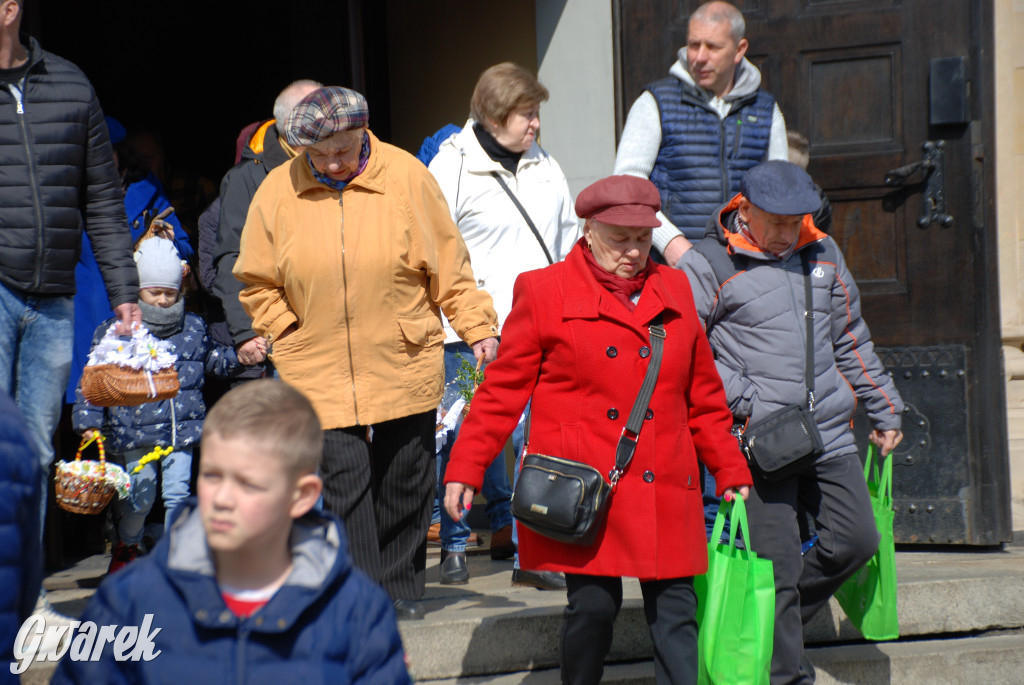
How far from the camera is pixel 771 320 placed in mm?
4098

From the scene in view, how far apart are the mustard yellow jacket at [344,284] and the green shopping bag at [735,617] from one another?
120cm

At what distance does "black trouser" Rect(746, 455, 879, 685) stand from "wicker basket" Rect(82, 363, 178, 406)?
2213 mm

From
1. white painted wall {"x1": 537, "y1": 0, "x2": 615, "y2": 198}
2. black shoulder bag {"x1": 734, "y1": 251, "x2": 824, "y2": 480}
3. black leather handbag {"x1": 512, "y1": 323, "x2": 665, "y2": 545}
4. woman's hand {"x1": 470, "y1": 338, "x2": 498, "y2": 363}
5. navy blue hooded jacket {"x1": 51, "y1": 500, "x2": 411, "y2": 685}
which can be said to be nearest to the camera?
Answer: navy blue hooded jacket {"x1": 51, "y1": 500, "x2": 411, "y2": 685}

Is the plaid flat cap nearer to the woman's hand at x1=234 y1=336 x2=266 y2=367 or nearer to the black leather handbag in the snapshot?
the woman's hand at x1=234 y1=336 x2=266 y2=367

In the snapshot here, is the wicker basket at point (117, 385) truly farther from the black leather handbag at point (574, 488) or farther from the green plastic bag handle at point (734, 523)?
the green plastic bag handle at point (734, 523)

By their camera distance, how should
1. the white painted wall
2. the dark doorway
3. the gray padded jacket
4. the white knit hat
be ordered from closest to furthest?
the gray padded jacket
the white knit hat
the white painted wall
the dark doorway

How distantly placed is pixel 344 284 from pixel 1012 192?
152 inches

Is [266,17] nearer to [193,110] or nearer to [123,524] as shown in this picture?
[193,110]

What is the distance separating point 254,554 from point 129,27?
265 inches

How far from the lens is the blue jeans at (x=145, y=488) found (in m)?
5.21

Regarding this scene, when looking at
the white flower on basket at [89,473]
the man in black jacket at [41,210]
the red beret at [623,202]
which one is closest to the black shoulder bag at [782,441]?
the red beret at [623,202]

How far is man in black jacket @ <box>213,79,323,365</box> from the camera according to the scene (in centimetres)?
439

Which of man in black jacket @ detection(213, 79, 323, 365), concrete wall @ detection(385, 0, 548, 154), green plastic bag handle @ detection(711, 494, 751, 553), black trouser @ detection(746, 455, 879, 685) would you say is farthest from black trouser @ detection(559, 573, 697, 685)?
concrete wall @ detection(385, 0, 548, 154)

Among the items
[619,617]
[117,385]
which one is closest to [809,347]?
[619,617]
